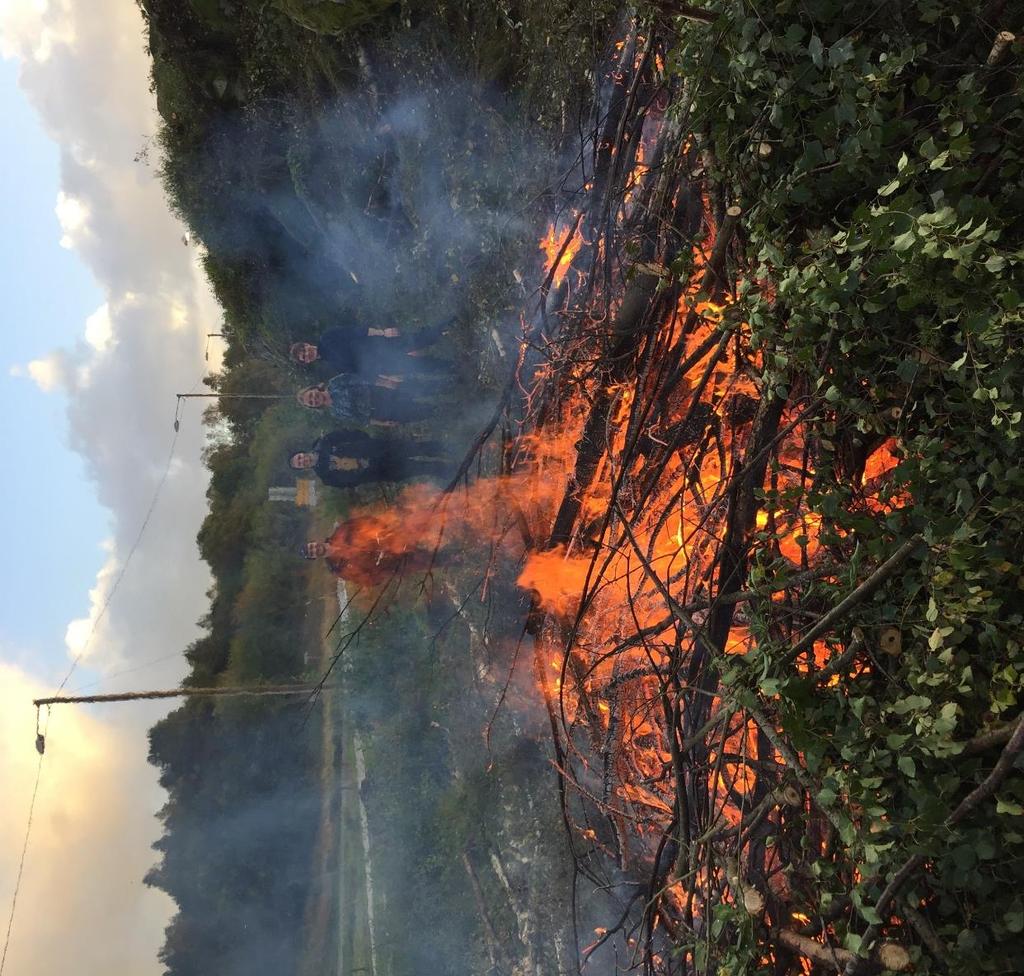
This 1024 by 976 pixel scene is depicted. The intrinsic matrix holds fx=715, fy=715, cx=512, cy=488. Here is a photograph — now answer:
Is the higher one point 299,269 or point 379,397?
point 299,269

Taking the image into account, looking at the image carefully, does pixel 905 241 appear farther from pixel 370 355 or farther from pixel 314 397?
pixel 314 397

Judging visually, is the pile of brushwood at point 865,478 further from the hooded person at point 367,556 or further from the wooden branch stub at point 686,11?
the hooded person at point 367,556

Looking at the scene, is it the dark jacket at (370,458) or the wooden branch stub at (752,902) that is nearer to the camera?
the wooden branch stub at (752,902)

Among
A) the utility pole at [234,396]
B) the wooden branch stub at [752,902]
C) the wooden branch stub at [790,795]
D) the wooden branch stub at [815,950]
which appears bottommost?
the wooden branch stub at [815,950]

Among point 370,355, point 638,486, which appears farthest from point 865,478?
point 370,355

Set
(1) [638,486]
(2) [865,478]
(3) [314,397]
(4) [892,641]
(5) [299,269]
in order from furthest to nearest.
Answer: (5) [299,269] → (3) [314,397] → (1) [638,486] → (2) [865,478] → (4) [892,641]

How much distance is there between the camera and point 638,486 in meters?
4.75

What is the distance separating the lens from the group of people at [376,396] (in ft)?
24.4

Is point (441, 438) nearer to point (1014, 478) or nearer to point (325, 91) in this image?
point (325, 91)

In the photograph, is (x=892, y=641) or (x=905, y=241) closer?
(x=905, y=241)

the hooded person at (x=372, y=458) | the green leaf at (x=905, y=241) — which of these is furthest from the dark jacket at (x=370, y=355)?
the green leaf at (x=905, y=241)

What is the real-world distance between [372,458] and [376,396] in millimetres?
685

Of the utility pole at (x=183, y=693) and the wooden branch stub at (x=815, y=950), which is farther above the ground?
the utility pole at (x=183, y=693)

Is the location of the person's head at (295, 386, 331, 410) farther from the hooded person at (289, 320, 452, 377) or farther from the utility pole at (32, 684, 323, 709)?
the utility pole at (32, 684, 323, 709)
